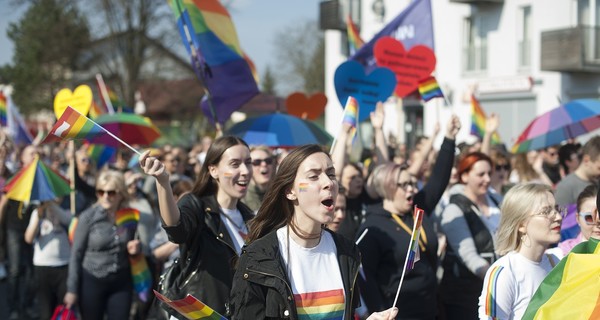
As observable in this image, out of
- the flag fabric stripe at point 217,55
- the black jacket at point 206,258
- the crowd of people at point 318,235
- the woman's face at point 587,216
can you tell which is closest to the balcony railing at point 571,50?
the crowd of people at point 318,235

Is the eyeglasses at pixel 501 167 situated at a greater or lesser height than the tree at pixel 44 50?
lesser

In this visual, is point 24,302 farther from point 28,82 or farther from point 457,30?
point 28,82

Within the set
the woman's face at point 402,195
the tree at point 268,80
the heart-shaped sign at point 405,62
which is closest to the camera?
the woman's face at point 402,195

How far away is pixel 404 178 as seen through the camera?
5.20 m

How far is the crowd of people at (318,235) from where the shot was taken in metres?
3.34

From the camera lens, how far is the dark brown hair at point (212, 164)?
4480 millimetres

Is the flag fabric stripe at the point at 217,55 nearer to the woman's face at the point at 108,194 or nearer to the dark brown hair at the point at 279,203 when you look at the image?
the woman's face at the point at 108,194

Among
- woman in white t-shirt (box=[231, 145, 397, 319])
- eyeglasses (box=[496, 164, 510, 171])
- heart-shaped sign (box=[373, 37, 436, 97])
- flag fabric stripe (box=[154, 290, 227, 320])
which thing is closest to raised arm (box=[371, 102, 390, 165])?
heart-shaped sign (box=[373, 37, 436, 97])

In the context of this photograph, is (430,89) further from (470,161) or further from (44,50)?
(44,50)

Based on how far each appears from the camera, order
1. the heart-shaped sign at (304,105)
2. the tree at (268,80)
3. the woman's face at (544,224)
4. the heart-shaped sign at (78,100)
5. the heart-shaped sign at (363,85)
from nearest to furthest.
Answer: the woman's face at (544,224), the heart-shaped sign at (363,85), the heart-shaped sign at (78,100), the heart-shaped sign at (304,105), the tree at (268,80)

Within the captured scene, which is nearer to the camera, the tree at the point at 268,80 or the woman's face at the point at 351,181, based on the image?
the woman's face at the point at 351,181

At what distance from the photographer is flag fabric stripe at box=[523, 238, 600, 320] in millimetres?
2533

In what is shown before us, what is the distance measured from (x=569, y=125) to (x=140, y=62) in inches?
1178

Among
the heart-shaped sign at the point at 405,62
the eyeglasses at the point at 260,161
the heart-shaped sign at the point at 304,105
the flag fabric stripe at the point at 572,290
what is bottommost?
the flag fabric stripe at the point at 572,290
